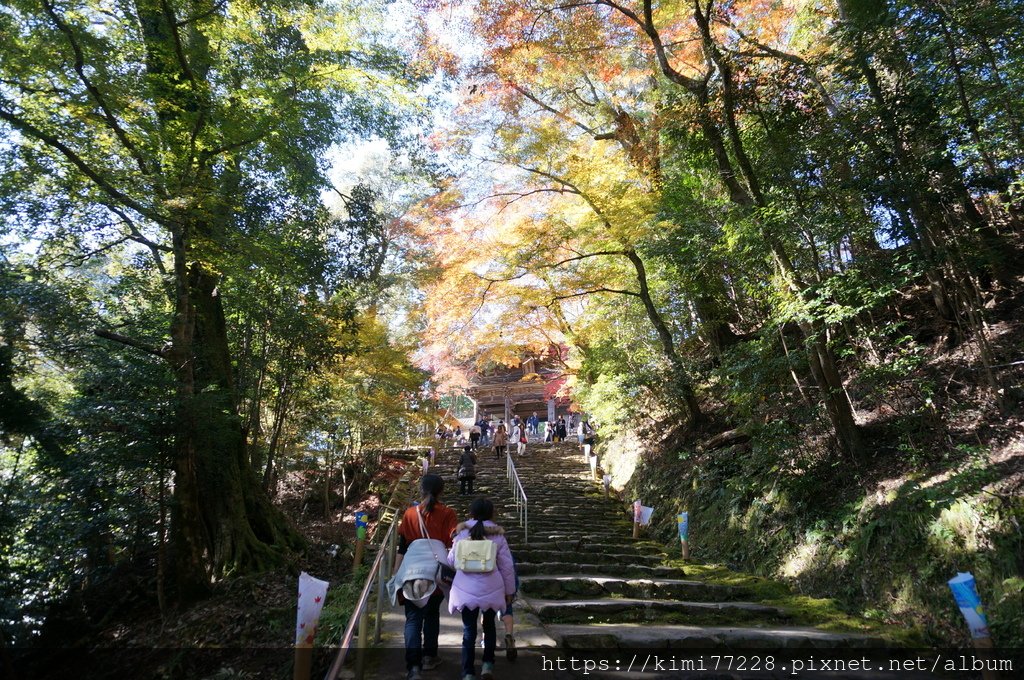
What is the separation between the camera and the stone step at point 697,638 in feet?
14.1

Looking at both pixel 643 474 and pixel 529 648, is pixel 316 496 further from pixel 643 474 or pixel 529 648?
pixel 529 648

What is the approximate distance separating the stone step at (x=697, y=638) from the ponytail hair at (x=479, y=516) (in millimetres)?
1324

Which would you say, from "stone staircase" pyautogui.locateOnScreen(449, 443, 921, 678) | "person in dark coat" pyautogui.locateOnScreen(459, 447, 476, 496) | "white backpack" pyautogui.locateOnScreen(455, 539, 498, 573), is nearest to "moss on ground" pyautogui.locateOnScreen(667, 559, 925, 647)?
"stone staircase" pyautogui.locateOnScreen(449, 443, 921, 678)

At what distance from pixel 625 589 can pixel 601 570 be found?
990 millimetres

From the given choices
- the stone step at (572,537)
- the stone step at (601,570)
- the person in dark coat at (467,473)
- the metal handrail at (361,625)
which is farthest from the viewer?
the person in dark coat at (467,473)

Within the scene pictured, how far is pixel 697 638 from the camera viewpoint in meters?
4.41

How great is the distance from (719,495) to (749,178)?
4682 millimetres

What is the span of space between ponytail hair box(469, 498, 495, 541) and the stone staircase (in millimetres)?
1309

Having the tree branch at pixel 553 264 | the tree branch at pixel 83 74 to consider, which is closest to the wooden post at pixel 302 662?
the tree branch at pixel 83 74

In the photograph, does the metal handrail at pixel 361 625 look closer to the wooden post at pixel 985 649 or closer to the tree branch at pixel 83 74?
the wooden post at pixel 985 649

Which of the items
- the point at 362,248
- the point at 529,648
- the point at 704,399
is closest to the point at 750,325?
the point at 704,399

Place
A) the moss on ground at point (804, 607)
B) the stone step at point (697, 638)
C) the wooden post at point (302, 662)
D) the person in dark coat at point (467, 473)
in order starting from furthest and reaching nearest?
the person in dark coat at point (467, 473) → the moss on ground at point (804, 607) → the stone step at point (697, 638) → the wooden post at point (302, 662)

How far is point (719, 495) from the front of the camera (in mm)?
8359

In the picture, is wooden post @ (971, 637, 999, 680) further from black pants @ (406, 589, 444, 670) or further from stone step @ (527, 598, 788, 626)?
black pants @ (406, 589, 444, 670)
